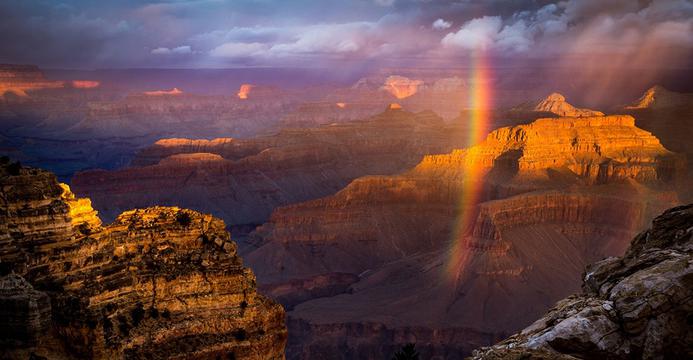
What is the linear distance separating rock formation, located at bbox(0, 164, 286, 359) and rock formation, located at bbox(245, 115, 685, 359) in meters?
42.6

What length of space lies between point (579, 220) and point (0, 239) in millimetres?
81055

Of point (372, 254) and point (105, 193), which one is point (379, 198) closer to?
point (372, 254)

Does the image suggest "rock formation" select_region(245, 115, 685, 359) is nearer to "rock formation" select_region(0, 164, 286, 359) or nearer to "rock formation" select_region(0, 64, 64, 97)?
"rock formation" select_region(0, 164, 286, 359)

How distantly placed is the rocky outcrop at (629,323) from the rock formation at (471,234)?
165 feet

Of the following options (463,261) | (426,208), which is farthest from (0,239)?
(426,208)

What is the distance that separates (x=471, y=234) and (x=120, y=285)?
67799 millimetres

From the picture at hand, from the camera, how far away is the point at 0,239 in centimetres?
2634

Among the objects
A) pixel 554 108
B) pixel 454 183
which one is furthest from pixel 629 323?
pixel 554 108

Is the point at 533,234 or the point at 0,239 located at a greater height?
the point at 0,239

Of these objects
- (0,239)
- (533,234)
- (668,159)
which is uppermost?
(0,239)

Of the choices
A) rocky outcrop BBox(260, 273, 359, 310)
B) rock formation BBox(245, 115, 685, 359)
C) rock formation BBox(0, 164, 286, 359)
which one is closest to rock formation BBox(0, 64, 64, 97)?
rock formation BBox(245, 115, 685, 359)

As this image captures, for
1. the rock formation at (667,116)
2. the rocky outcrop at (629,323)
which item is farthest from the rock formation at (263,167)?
the rocky outcrop at (629,323)

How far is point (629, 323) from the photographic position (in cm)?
1939

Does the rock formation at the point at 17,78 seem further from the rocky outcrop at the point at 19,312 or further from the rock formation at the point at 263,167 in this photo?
the rocky outcrop at the point at 19,312
